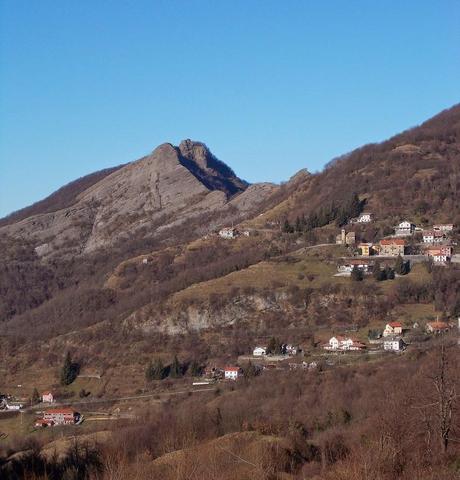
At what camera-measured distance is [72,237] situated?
127 meters

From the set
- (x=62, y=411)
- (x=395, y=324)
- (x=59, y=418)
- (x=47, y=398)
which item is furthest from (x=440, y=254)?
(x=59, y=418)

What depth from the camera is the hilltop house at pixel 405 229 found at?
236 ft

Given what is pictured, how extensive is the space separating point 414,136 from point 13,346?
5339 cm

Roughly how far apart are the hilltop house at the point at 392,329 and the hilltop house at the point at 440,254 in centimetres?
1176

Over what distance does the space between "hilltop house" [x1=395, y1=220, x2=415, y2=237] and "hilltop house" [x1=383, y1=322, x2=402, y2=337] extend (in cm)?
1849

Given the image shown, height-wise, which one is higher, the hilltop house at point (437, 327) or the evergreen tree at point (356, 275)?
the evergreen tree at point (356, 275)

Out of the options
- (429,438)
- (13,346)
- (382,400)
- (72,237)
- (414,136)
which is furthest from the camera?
(72,237)

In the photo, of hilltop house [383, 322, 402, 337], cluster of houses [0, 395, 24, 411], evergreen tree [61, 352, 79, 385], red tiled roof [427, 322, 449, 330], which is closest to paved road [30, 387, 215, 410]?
cluster of houses [0, 395, 24, 411]

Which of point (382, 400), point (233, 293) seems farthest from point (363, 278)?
point (382, 400)

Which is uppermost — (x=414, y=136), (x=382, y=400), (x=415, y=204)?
(x=414, y=136)

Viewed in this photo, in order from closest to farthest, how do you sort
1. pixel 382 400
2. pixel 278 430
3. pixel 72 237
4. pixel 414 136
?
pixel 278 430, pixel 382 400, pixel 414 136, pixel 72 237

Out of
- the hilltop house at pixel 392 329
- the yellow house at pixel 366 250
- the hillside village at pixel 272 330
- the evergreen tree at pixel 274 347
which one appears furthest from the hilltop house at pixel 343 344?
the yellow house at pixel 366 250

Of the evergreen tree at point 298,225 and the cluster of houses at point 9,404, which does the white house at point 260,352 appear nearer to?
the cluster of houses at point 9,404

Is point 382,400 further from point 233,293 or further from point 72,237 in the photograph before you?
point 72,237
